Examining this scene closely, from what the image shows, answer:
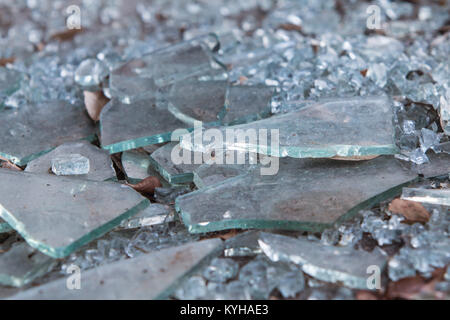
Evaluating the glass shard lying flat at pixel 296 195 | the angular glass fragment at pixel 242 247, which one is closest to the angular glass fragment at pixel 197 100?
the glass shard lying flat at pixel 296 195

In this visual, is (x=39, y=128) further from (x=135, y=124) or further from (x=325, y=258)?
(x=325, y=258)

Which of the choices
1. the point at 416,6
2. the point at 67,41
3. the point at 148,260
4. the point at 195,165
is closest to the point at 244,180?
the point at 195,165

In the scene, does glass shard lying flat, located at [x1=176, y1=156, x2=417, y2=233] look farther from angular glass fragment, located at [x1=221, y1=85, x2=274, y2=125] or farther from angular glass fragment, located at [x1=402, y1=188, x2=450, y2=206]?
angular glass fragment, located at [x1=221, y1=85, x2=274, y2=125]

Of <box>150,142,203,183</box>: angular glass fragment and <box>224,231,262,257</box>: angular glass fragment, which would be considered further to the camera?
<box>150,142,203,183</box>: angular glass fragment

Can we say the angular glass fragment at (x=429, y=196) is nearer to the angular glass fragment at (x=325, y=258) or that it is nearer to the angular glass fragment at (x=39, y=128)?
the angular glass fragment at (x=325, y=258)

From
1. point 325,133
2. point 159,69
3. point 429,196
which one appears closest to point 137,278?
point 325,133

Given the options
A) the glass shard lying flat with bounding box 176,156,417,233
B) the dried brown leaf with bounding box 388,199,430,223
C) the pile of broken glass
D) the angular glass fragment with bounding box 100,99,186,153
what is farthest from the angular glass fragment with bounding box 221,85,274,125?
the dried brown leaf with bounding box 388,199,430,223

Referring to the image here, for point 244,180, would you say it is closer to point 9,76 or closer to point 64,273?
point 64,273
